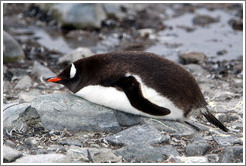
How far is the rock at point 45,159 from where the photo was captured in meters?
4.02

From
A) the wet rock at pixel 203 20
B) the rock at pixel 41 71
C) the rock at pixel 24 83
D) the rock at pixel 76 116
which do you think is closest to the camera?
the rock at pixel 76 116

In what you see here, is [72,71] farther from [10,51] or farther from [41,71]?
[10,51]

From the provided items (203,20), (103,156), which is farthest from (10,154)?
(203,20)

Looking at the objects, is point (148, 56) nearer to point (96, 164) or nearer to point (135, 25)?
point (96, 164)

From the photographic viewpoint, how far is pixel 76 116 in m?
4.84

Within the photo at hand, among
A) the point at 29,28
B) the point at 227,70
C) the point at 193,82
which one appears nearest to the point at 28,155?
the point at 193,82

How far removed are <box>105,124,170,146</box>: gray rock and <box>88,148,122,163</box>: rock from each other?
0.95ft

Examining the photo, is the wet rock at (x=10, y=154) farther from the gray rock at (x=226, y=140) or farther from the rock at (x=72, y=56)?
the rock at (x=72, y=56)

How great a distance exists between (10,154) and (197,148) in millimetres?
1828

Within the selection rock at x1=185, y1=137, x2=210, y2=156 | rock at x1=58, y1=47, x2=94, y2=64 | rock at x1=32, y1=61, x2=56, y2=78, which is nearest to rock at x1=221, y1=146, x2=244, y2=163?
rock at x1=185, y1=137, x2=210, y2=156

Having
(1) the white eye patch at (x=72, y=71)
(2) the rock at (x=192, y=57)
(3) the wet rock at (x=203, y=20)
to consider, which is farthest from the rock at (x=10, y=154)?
(3) the wet rock at (x=203, y=20)

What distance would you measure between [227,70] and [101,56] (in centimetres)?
349

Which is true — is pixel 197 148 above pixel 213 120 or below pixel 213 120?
below

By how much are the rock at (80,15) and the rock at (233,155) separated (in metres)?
6.26
